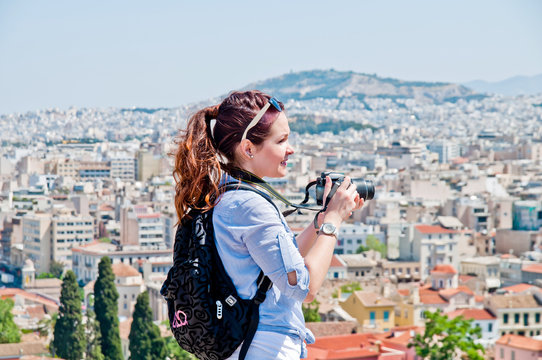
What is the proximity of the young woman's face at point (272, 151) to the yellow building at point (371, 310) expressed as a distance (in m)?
16.0

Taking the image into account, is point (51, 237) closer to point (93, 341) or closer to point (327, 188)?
point (93, 341)

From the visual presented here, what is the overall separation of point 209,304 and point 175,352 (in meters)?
13.0

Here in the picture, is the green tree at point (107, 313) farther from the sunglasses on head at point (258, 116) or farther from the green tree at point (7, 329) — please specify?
the sunglasses on head at point (258, 116)

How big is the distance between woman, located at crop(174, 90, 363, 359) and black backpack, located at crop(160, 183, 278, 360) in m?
0.01

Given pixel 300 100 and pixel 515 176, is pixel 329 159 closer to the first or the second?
pixel 515 176

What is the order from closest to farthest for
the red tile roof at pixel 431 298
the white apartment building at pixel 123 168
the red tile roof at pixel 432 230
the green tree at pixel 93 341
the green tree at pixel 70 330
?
the green tree at pixel 93 341 → the green tree at pixel 70 330 → the red tile roof at pixel 431 298 → the red tile roof at pixel 432 230 → the white apartment building at pixel 123 168

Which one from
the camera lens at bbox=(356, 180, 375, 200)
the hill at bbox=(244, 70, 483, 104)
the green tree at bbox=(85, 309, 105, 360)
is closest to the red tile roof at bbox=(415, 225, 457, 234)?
the green tree at bbox=(85, 309, 105, 360)

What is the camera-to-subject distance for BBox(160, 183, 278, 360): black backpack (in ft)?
Answer: 4.71

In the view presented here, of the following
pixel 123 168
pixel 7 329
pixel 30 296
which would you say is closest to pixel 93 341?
pixel 7 329

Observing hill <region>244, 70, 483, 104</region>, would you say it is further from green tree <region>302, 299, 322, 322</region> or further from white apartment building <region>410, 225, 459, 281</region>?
green tree <region>302, 299, 322, 322</region>

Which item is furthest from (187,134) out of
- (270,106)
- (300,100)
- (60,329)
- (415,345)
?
(300,100)

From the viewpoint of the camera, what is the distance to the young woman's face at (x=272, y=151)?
1.54 m

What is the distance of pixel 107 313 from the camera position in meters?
16.1

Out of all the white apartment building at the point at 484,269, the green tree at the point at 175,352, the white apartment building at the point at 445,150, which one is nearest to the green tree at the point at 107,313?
the green tree at the point at 175,352
